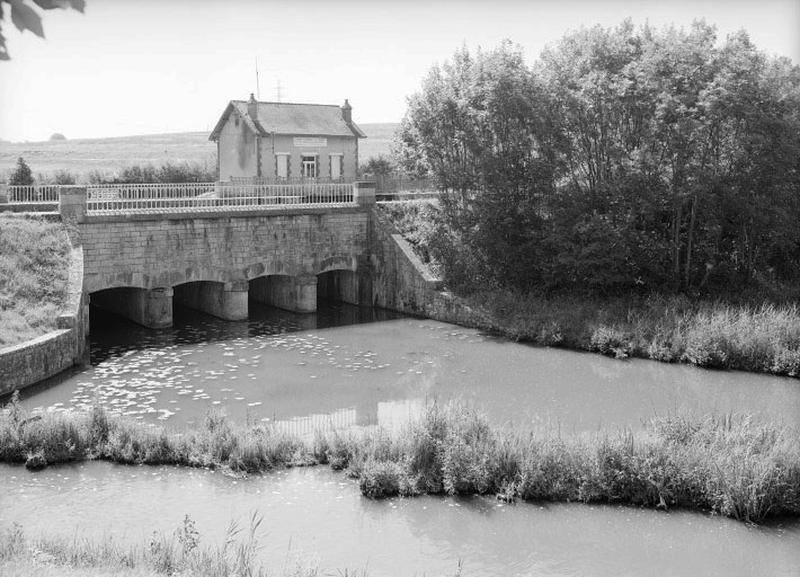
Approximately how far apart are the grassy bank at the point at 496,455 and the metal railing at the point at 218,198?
12.3 metres

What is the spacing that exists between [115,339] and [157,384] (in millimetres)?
5764

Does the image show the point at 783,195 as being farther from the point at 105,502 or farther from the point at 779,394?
the point at 105,502

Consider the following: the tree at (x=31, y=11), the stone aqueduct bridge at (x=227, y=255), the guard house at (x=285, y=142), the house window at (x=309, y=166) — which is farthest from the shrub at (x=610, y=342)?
the tree at (x=31, y=11)

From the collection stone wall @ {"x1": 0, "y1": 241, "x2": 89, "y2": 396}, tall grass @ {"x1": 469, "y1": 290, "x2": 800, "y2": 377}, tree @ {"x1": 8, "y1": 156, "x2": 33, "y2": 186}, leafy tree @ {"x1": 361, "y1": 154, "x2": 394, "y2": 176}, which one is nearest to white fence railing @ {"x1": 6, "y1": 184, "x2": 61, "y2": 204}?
tree @ {"x1": 8, "y1": 156, "x2": 33, "y2": 186}

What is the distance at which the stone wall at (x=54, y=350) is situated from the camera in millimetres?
18500

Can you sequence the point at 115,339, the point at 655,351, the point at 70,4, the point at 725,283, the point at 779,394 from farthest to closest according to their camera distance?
the point at 725,283 < the point at 115,339 < the point at 655,351 < the point at 779,394 < the point at 70,4

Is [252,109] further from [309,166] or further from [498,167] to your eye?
[498,167]

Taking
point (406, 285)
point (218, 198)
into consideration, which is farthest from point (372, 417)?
point (218, 198)

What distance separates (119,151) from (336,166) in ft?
165

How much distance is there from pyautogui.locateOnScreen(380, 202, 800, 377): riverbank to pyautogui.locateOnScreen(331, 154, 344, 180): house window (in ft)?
40.8

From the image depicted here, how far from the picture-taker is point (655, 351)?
897 inches

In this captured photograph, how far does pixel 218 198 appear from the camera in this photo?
95.7 ft

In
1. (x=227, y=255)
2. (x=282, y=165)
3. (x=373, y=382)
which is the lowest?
(x=373, y=382)

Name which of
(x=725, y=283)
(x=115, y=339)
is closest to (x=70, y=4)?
(x=115, y=339)
